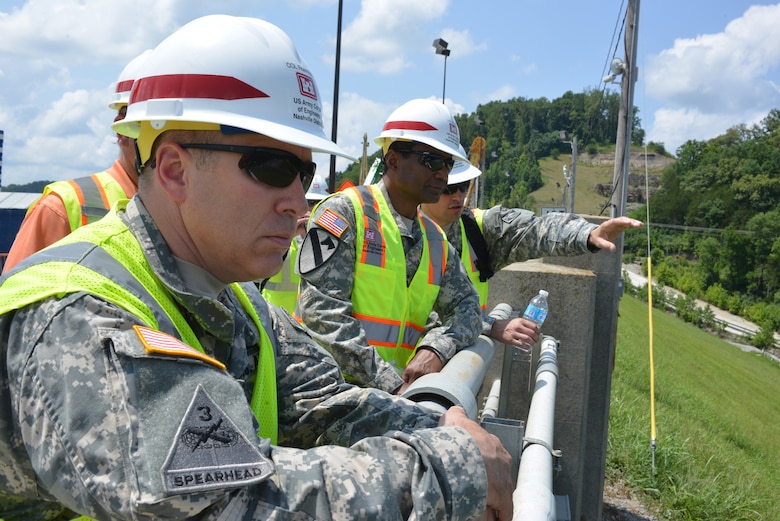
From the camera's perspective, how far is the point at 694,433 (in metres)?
10.5

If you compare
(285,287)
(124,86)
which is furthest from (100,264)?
(285,287)

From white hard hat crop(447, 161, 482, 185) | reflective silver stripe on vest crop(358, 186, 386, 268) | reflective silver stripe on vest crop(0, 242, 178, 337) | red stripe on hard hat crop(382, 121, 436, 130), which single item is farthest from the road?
reflective silver stripe on vest crop(0, 242, 178, 337)

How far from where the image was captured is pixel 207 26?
5.54ft

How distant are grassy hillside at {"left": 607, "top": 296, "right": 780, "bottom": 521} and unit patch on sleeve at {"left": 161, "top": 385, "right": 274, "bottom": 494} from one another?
5.07 meters

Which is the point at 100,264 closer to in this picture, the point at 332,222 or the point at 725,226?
the point at 332,222

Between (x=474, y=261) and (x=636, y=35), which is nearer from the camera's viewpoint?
(x=474, y=261)

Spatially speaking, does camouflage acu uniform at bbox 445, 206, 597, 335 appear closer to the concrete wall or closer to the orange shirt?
the concrete wall

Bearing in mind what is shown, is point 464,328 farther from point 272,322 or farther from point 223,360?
point 223,360

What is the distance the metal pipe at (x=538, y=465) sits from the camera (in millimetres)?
1535

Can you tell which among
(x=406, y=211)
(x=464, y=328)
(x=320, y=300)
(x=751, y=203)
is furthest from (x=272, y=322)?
(x=751, y=203)

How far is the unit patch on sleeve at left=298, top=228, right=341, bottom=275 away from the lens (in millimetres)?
3211

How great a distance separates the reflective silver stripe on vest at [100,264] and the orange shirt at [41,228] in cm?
182

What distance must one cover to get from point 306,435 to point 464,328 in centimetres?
156

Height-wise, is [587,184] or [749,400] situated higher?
[587,184]
